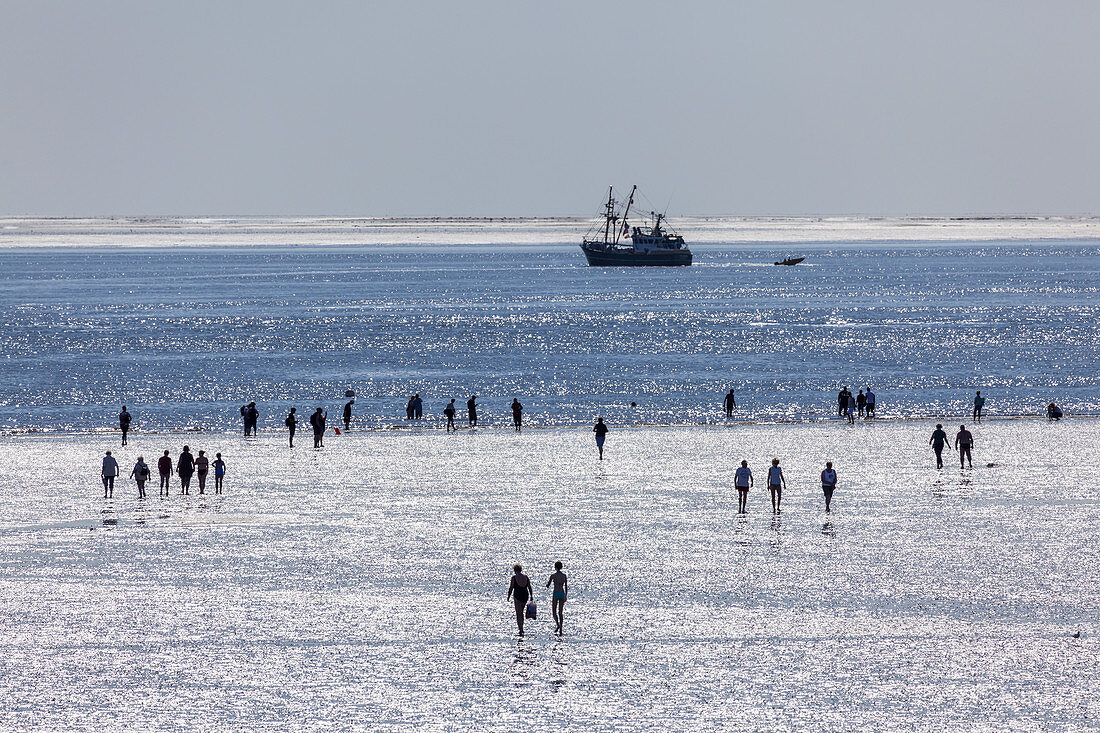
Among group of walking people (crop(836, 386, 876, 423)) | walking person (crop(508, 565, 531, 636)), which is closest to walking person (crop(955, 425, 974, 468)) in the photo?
group of walking people (crop(836, 386, 876, 423))

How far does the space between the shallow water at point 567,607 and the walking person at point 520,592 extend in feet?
1.07

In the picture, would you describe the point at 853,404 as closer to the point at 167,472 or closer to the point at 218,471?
the point at 218,471

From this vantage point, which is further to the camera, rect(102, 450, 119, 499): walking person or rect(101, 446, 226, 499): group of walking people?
rect(101, 446, 226, 499): group of walking people

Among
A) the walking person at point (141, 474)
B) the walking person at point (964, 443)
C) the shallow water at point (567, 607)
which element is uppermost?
the walking person at point (964, 443)

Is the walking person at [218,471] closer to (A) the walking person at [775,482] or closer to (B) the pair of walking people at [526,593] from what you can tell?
(A) the walking person at [775,482]

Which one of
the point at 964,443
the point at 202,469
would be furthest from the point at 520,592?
the point at 964,443

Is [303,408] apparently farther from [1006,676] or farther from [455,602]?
[1006,676]

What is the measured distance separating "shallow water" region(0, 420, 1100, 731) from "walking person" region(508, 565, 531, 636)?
0.33 metres

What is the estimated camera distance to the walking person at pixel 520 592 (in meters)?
20.1

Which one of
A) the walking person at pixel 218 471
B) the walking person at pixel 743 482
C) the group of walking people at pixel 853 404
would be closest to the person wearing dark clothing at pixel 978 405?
the group of walking people at pixel 853 404

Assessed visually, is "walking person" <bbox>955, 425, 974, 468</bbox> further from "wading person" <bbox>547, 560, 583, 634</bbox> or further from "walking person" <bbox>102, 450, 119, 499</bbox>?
"walking person" <bbox>102, 450, 119, 499</bbox>

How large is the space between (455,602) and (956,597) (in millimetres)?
8110

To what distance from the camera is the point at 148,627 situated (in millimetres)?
20703

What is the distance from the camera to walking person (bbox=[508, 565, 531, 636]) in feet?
66.0
